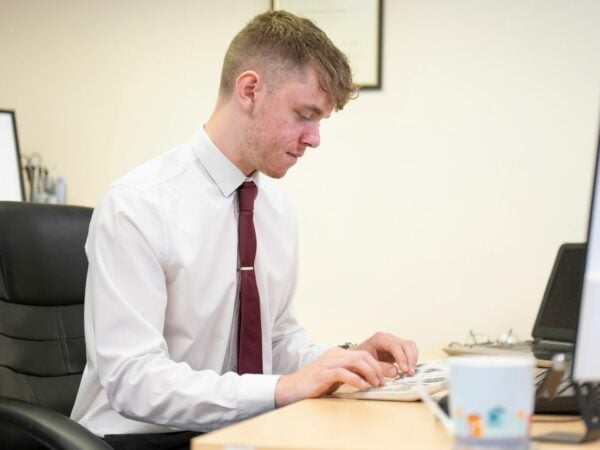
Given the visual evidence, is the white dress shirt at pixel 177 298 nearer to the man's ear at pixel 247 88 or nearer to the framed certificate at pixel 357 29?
the man's ear at pixel 247 88

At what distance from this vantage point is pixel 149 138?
10.8 feet

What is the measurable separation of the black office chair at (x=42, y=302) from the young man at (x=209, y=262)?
12 cm

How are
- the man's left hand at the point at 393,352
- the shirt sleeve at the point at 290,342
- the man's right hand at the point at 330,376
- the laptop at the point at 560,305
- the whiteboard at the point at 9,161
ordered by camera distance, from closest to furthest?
the man's right hand at the point at 330,376 → the man's left hand at the point at 393,352 → the shirt sleeve at the point at 290,342 → the laptop at the point at 560,305 → the whiteboard at the point at 9,161

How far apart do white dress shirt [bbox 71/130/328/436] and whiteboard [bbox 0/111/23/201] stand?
1.58 metres

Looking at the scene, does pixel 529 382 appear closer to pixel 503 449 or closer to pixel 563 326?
pixel 503 449

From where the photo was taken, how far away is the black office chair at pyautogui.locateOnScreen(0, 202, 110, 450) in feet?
5.83

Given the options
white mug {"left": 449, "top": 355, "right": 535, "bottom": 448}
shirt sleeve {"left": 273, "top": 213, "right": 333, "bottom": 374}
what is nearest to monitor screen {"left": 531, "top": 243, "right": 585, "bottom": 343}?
shirt sleeve {"left": 273, "top": 213, "right": 333, "bottom": 374}

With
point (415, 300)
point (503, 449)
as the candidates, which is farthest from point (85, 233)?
point (415, 300)

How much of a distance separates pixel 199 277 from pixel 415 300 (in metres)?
1.46

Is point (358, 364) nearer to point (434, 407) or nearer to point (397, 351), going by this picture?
point (397, 351)

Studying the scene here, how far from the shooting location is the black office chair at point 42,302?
1.78m

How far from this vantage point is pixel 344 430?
43.9 inches

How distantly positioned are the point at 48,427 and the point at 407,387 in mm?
584

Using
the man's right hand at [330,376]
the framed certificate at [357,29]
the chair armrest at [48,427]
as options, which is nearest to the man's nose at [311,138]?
the man's right hand at [330,376]
